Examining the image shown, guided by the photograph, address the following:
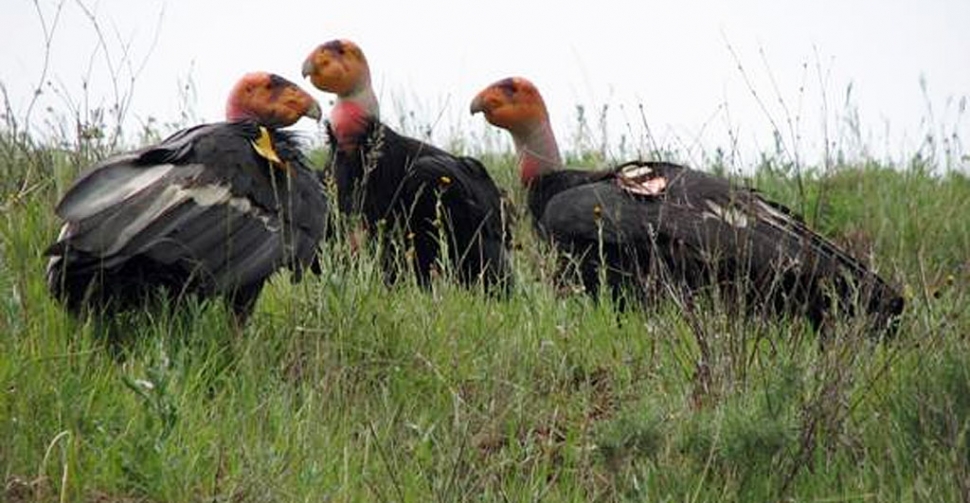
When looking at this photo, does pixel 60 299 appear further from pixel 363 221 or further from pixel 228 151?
pixel 363 221

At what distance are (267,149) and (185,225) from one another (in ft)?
2.98

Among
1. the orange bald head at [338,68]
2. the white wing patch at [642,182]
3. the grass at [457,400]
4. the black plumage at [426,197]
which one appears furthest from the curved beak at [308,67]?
the grass at [457,400]

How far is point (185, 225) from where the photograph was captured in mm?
6637

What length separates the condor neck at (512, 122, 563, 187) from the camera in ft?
34.3

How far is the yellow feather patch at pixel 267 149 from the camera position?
7.38 m

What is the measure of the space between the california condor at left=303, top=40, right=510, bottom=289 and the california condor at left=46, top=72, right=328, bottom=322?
5.81ft

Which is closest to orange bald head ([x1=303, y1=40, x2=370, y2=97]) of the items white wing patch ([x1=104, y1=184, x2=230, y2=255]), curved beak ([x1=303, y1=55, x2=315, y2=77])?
curved beak ([x1=303, y1=55, x2=315, y2=77])

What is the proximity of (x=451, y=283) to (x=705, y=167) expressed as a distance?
3.18 metres

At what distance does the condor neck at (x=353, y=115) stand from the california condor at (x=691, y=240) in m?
1.01

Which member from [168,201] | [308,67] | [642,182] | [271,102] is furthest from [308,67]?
[168,201]

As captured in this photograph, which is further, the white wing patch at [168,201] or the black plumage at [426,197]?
the black plumage at [426,197]

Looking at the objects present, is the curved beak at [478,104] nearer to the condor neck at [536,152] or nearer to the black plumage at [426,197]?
the condor neck at [536,152]

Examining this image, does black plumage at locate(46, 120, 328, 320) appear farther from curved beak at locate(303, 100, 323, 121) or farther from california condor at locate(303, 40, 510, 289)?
california condor at locate(303, 40, 510, 289)

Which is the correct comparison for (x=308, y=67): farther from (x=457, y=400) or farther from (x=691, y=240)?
(x=457, y=400)
